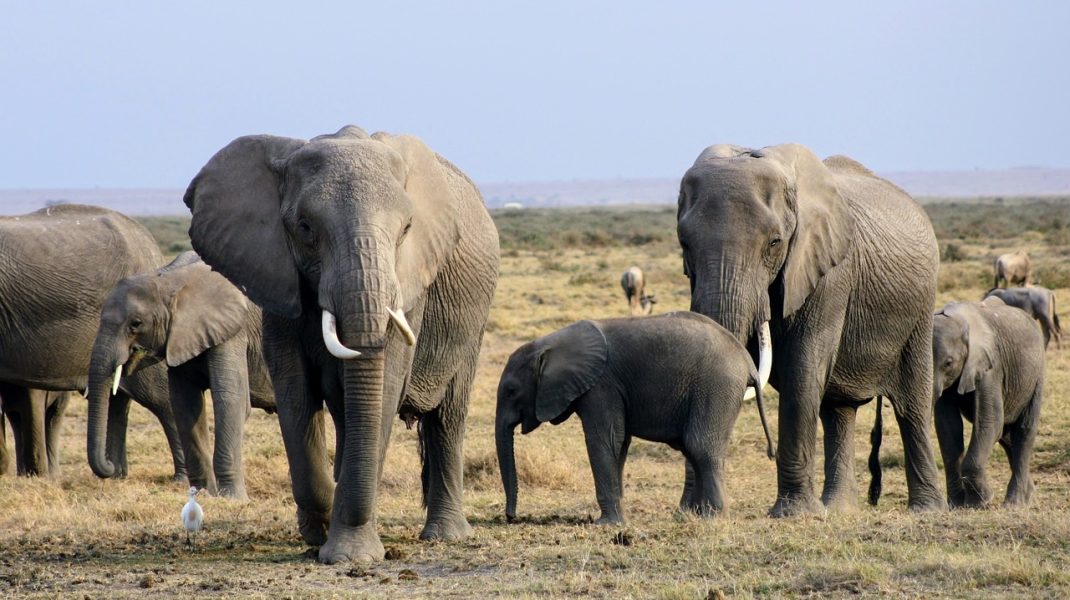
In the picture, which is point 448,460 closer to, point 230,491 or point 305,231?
point 305,231

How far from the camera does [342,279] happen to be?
20.7 feet

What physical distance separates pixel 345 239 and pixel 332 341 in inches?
16.6

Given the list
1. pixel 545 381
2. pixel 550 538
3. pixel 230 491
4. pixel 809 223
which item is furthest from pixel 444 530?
pixel 230 491

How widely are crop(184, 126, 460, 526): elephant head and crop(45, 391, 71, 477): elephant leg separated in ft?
17.0

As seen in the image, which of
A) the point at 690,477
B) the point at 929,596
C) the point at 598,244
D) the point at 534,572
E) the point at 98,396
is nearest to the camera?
the point at 929,596

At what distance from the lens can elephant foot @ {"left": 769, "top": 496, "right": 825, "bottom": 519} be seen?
28.0ft

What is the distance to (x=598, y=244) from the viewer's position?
50.5 metres

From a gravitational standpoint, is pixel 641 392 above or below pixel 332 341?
below

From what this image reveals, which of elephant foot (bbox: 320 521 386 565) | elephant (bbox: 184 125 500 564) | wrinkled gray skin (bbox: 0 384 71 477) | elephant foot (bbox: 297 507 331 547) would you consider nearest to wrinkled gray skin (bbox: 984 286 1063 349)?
wrinkled gray skin (bbox: 0 384 71 477)

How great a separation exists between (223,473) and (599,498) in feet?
10.5

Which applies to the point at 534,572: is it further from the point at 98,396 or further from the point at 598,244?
the point at 598,244

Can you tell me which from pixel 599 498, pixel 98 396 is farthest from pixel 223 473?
pixel 599 498

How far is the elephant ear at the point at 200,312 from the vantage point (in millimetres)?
10445

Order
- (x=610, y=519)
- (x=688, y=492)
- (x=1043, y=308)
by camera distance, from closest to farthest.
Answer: (x=610, y=519) → (x=688, y=492) → (x=1043, y=308)
